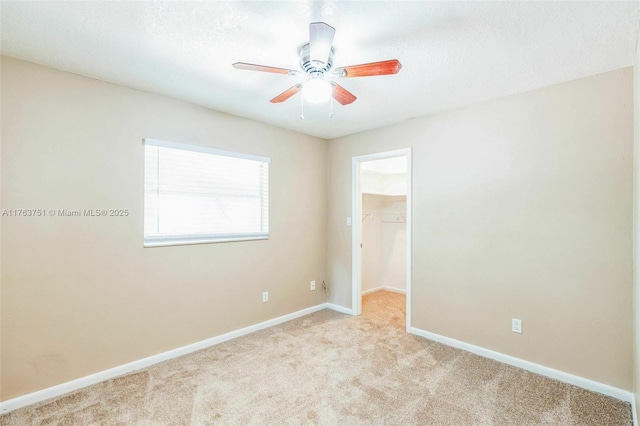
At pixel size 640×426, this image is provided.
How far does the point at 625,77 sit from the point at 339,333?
127 inches

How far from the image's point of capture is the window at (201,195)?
109 inches

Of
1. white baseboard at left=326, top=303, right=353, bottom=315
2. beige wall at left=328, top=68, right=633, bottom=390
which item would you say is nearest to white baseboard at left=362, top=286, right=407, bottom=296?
white baseboard at left=326, top=303, right=353, bottom=315

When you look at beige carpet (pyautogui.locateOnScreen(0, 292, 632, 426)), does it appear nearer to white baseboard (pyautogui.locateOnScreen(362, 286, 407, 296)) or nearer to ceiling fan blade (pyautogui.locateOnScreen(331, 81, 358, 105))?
white baseboard (pyautogui.locateOnScreen(362, 286, 407, 296))

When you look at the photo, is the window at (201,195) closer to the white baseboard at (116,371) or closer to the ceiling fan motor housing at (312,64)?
the white baseboard at (116,371)

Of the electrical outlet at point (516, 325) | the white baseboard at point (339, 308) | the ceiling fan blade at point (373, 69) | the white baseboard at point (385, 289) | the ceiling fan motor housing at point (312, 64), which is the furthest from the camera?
the white baseboard at point (385, 289)

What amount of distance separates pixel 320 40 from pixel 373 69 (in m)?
0.32

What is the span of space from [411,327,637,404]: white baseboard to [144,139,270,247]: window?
7.32 feet

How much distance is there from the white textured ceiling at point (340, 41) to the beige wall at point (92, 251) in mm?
270

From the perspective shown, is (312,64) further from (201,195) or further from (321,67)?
(201,195)

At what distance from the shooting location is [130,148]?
260cm

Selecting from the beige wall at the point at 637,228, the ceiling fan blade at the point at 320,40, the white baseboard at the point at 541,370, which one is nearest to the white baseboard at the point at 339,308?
the white baseboard at the point at 541,370

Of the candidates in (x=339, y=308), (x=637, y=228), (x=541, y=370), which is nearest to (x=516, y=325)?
(x=541, y=370)

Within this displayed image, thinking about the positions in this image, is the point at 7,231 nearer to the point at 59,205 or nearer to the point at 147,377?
the point at 59,205

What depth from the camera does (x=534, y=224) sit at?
260cm
